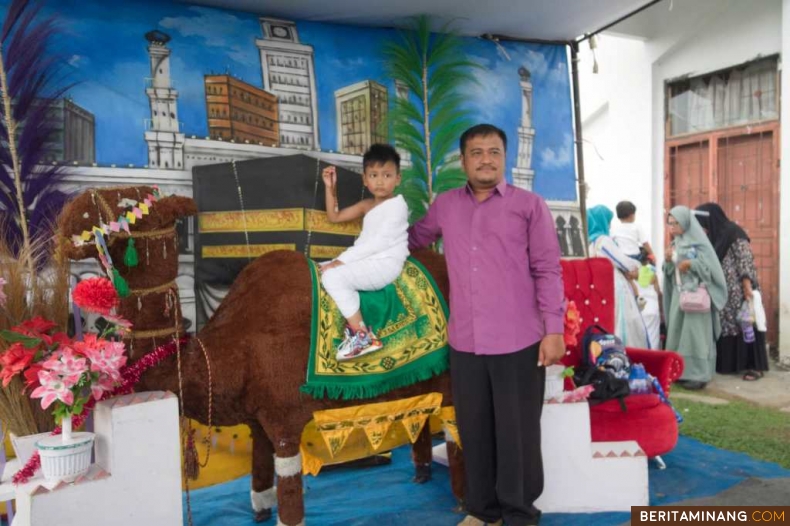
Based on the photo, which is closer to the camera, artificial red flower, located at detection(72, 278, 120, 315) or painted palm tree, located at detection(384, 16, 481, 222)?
artificial red flower, located at detection(72, 278, 120, 315)

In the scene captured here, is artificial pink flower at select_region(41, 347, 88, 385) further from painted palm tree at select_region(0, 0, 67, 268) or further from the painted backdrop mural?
the painted backdrop mural

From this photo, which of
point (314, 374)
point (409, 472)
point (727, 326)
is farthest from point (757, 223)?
point (314, 374)

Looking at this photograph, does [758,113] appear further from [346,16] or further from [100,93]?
[100,93]

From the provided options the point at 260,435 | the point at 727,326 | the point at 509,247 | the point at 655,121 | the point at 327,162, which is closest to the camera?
the point at 509,247

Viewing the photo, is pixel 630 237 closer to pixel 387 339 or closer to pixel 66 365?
pixel 387 339

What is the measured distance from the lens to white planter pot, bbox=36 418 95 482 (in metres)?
2.21

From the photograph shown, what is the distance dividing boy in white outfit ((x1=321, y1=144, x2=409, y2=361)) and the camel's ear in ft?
2.15

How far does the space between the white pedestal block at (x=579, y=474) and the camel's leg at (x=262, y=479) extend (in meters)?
1.38

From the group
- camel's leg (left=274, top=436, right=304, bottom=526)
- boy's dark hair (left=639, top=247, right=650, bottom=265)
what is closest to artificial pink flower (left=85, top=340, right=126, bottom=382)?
camel's leg (left=274, top=436, right=304, bottom=526)

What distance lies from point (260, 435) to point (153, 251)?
42.7 inches

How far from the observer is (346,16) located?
13.2 ft

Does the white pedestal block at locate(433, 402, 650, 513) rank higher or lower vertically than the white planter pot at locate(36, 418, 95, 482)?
lower

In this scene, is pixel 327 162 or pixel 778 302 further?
pixel 778 302

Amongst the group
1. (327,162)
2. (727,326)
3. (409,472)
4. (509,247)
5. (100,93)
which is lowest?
(409,472)
